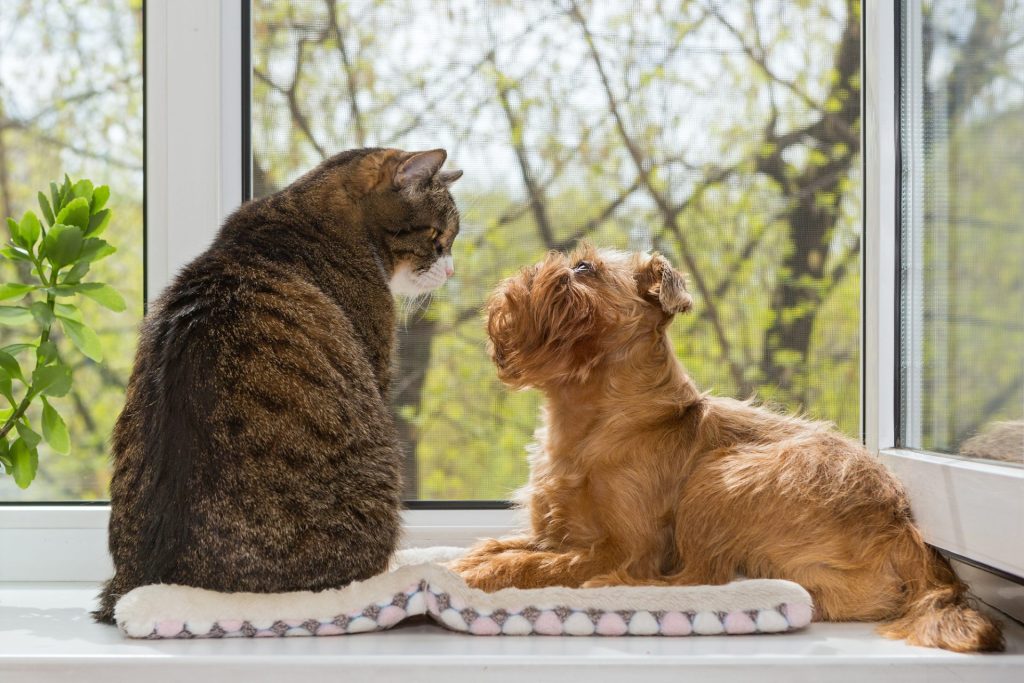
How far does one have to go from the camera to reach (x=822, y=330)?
1981 millimetres

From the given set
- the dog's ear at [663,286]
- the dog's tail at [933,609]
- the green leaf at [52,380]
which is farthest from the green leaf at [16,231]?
the dog's tail at [933,609]

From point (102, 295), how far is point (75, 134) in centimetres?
52

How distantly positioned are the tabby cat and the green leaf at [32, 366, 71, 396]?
20 centimetres

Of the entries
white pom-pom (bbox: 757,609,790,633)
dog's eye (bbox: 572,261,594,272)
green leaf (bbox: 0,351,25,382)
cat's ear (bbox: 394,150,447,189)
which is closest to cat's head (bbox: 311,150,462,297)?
cat's ear (bbox: 394,150,447,189)

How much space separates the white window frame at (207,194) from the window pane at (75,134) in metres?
0.05

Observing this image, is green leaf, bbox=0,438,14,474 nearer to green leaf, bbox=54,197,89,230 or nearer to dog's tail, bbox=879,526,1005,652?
green leaf, bbox=54,197,89,230

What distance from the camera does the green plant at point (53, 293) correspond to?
1.41 meters

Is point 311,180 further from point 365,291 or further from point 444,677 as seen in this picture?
point 444,677

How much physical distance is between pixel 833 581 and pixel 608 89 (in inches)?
42.2

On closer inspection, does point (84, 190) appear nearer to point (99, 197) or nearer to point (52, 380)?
point (99, 197)

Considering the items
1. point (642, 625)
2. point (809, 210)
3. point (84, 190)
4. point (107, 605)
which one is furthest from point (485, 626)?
point (809, 210)

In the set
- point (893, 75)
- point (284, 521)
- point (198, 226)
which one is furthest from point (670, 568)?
point (198, 226)

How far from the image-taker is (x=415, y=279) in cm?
158

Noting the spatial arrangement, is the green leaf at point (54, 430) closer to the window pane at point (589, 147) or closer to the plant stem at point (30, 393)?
the plant stem at point (30, 393)
